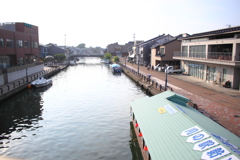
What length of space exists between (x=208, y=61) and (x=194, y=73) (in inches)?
383

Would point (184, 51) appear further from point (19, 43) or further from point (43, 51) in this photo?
point (43, 51)

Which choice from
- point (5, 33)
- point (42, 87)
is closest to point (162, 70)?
point (42, 87)

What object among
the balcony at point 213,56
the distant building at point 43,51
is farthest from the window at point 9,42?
the distant building at point 43,51

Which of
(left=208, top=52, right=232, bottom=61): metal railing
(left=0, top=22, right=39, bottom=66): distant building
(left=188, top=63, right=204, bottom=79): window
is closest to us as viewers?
(left=208, top=52, right=232, bottom=61): metal railing

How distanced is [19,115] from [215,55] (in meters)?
29.6

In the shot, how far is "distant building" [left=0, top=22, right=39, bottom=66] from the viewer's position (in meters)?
47.8

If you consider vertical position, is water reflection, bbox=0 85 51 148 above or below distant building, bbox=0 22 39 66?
below

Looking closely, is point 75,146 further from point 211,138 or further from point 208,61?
point 208,61

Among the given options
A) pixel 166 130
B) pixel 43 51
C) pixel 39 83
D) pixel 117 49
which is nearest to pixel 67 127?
pixel 166 130

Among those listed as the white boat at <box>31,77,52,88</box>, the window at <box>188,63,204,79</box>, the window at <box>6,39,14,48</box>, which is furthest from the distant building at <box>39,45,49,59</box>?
the window at <box>188,63,204,79</box>

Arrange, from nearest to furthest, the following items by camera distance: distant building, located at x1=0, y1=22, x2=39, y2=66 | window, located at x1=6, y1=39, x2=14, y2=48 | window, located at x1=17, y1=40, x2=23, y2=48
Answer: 1. distant building, located at x1=0, y1=22, x2=39, y2=66
2. window, located at x1=6, y1=39, x2=14, y2=48
3. window, located at x1=17, y1=40, x2=23, y2=48

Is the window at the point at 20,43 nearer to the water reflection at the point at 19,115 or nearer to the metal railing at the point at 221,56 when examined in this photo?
the water reflection at the point at 19,115

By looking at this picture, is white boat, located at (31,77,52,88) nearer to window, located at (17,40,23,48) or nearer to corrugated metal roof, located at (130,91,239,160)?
window, located at (17,40,23,48)

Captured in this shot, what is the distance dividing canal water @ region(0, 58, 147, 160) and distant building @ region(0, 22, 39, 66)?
708 inches
